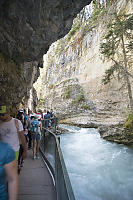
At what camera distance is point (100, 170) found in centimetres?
883

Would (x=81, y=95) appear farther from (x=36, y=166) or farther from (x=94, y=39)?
(x=36, y=166)

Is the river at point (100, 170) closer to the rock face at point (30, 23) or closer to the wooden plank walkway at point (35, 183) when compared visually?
the wooden plank walkway at point (35, 183)

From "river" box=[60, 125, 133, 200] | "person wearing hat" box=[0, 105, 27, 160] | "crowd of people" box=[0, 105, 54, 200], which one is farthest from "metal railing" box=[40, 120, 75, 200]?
"river" box=[60, 125, 133, 200]

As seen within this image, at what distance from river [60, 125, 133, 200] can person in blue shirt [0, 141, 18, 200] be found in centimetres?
627

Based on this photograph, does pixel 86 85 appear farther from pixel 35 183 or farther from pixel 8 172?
pixel 8 172

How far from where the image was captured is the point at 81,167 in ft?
30.7

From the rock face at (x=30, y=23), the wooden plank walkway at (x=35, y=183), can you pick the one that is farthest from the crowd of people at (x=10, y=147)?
the rock face at (x=30, y=23)

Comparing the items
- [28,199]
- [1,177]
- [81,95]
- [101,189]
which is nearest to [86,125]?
[81,95]

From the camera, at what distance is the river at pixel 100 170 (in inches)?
267

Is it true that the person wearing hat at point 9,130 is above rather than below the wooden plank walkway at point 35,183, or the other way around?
above

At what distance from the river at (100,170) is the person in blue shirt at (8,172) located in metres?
6.27

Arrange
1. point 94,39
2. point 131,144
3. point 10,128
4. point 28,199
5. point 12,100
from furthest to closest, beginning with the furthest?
point 94,39 < point 131,144 < point 12,100 < point 28,199 < point 10,128

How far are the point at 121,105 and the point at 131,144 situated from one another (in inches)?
611

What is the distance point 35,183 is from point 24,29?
6.81 meters
